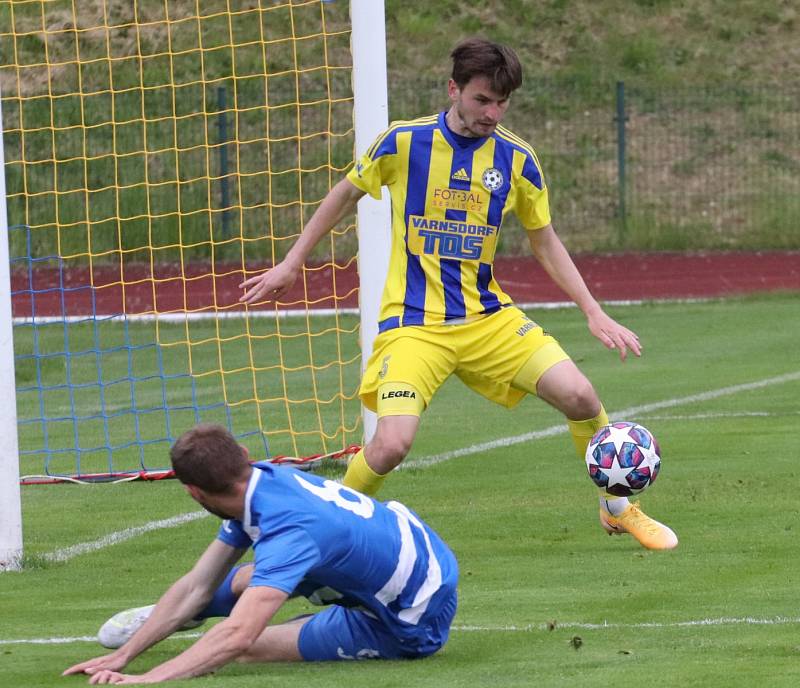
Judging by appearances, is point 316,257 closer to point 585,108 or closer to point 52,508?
point 585,108

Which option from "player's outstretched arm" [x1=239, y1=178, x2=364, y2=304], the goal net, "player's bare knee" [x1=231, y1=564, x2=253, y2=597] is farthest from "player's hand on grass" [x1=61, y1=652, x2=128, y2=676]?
the goal net

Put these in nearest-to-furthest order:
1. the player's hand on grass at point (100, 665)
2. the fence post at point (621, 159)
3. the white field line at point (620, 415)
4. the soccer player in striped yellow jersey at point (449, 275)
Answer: the player's hand on grass at point (100, 665) → the soccer player in striped yellow jersey at point (449, 275) → the white field line at point (620, 415) → the fence post at point (621, 159)

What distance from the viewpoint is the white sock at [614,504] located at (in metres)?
7.41

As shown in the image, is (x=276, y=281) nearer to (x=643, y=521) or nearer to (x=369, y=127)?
(x=643, y=521)

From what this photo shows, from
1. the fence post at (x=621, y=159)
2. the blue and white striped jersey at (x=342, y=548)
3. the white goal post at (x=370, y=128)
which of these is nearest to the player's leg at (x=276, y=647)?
the blue and white striped jersey at (x=342, y=548)

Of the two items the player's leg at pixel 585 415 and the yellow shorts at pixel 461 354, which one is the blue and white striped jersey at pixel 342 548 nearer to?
the yellow shorts at pixel 461 354

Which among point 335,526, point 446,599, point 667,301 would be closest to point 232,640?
point 335,526

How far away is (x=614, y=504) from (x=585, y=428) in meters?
0.35

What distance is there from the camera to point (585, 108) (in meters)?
28.0

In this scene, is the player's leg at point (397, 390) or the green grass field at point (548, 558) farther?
the player's leg at point (397, 390)

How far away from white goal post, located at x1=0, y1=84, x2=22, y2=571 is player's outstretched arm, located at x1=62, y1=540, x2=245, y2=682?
2141 mm

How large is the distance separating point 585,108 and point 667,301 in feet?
30.0

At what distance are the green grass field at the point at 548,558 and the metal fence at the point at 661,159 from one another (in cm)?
1456

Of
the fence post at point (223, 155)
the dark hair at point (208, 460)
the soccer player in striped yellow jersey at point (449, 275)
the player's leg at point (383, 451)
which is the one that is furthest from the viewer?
the fence post at point (223, 155)
